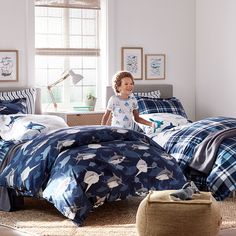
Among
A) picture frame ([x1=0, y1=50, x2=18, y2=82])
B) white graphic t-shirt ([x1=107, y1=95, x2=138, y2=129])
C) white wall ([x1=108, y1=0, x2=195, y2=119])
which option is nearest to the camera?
white graphic t-shirt ([x1=107, y1=95, x2=138, y2=129])

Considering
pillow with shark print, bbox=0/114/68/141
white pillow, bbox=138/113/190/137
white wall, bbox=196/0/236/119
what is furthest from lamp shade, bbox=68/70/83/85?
white wall, bbox=196/0/236/119

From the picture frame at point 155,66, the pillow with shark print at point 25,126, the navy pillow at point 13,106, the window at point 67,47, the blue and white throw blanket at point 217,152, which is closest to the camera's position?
the blue and white throw blanket at point 217,152

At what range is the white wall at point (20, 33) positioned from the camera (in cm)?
645

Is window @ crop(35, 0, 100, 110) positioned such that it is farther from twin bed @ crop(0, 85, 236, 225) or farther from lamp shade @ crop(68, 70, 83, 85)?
twin bed @ crop(0, 85, 236, 225)

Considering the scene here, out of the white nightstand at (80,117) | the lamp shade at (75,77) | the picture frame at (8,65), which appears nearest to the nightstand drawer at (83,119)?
the white nightstand at (80,117)

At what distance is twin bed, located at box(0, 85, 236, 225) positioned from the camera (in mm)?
3844

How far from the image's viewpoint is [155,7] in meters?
7.33

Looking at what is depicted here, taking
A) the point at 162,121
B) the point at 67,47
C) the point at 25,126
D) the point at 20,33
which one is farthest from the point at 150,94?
the point at 25,126

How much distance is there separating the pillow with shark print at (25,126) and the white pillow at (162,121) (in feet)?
3.37

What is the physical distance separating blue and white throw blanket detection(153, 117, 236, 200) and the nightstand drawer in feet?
4.55

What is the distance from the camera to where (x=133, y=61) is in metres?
7.21

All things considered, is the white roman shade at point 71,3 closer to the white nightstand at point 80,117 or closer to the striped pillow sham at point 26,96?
the striped pillow sham at point 26,96

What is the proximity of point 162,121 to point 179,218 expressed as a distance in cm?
319

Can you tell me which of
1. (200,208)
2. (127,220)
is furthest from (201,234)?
(127,220)
